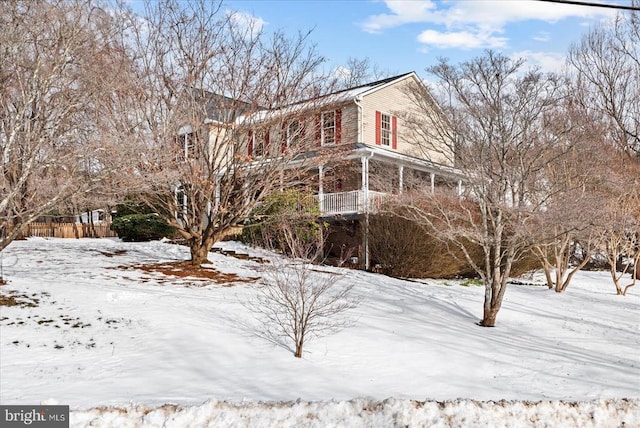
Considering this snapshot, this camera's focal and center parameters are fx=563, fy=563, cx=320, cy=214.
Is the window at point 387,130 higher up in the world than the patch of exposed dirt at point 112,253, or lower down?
higher up

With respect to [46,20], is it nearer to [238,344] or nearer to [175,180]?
[175,180]

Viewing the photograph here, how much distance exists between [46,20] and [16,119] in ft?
6.51

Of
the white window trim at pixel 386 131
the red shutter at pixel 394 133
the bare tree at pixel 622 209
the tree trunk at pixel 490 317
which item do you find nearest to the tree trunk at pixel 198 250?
the tree trunk at pixel 490 317

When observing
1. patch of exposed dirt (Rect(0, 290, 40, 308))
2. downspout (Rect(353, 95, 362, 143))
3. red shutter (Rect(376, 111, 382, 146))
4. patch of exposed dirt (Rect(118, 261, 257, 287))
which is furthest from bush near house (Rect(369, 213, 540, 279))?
patch of exposed dirt (Rect(0, 290, 40, 308))

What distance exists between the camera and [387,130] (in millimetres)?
23031

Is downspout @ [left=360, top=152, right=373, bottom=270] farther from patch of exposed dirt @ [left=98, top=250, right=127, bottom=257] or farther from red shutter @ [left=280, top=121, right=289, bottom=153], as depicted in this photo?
patch of exposed dirt @ [left=98, top=250, right=127, bottom=257]

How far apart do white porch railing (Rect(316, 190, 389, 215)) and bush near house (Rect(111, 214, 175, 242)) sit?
568 centimetres

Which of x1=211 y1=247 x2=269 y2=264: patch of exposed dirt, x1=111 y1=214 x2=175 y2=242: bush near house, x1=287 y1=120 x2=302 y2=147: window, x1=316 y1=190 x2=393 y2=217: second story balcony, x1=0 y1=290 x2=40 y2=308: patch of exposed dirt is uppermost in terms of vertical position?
x1=287 y1=120 x2=302 y2=147: window

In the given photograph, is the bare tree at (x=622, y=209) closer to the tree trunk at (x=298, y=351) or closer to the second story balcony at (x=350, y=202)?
the second story balcony at (x=350, y=202)

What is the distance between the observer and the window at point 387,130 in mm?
22766

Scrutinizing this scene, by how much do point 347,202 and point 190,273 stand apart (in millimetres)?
7510

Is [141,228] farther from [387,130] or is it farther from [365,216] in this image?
[387,130]

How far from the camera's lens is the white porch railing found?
60.6 ft

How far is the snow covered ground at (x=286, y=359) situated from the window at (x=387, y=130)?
9939 millimetres
